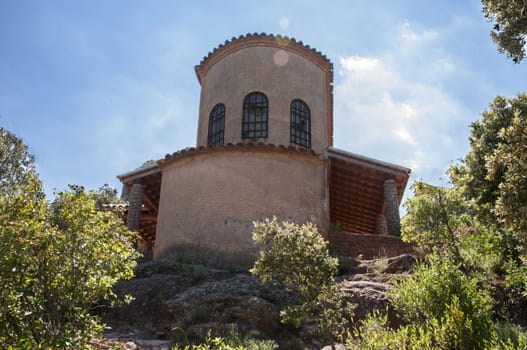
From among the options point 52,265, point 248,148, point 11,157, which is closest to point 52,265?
point 52,265

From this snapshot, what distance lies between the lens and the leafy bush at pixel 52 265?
4.73 metres

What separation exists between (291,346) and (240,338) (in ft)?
3.13

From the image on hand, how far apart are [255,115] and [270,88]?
51.0 inches

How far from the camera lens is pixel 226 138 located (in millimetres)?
16484

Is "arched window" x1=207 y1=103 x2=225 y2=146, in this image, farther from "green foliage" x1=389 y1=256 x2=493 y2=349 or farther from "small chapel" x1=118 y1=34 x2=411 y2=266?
"green foliage" x1=389 y1=256 x2=493 y2=349

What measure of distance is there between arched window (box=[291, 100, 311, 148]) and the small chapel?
0.14 feet

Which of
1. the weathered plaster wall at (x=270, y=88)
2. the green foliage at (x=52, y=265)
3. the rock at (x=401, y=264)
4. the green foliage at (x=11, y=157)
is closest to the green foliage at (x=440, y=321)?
the rock at (x=401, y=264)

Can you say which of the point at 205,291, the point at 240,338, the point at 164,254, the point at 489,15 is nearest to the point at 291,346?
the point at 240,338

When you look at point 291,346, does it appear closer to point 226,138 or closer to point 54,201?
point 54,201

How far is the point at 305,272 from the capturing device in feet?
25.4

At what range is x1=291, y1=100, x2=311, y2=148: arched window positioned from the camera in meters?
16.7

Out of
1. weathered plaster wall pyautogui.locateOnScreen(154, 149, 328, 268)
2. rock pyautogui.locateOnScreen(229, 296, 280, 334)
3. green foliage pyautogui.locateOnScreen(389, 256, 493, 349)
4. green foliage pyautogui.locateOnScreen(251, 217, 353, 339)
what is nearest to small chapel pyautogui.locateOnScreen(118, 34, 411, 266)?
weathered plaster wall pyautogui.locateOnScreen(154, 149, 328, 268)

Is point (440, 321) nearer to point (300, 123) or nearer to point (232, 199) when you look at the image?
point (232, 199)

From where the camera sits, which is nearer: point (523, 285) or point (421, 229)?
point (523, 285)
